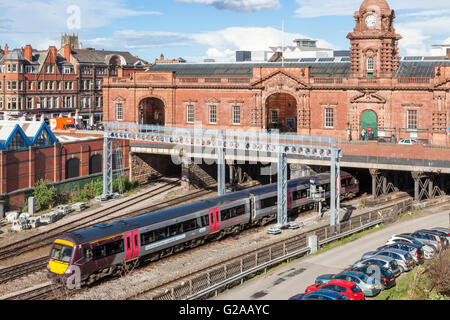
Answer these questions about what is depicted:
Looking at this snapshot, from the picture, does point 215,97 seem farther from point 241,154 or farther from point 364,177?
point 364,177

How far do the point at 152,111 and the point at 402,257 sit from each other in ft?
170

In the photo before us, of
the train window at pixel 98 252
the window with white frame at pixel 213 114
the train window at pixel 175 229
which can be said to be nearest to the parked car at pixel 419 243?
the train window at pixel 175 229

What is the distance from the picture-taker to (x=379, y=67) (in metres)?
61.0

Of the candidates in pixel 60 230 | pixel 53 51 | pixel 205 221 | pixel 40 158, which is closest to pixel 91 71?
pixel 53 51

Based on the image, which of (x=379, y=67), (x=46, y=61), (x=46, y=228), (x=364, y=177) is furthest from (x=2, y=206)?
(x=46, y=61)

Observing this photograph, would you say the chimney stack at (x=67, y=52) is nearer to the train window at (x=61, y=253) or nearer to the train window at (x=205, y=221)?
the train window at (x=205, y=221)

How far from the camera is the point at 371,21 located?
6078 cm

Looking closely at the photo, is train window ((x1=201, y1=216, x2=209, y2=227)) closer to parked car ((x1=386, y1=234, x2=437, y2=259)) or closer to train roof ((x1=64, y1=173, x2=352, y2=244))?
train roof ((x1=64, y1=173, x2=352, y2=244))

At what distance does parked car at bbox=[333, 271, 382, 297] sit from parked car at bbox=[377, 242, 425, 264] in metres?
5.64

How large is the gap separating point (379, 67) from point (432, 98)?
23.1 ft

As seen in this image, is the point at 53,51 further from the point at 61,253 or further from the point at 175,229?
the point at 61,253

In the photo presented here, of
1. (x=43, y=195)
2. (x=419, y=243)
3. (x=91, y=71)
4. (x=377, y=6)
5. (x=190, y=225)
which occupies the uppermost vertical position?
(x=377, y=6)

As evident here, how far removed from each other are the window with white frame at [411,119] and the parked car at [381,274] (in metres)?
34.4
